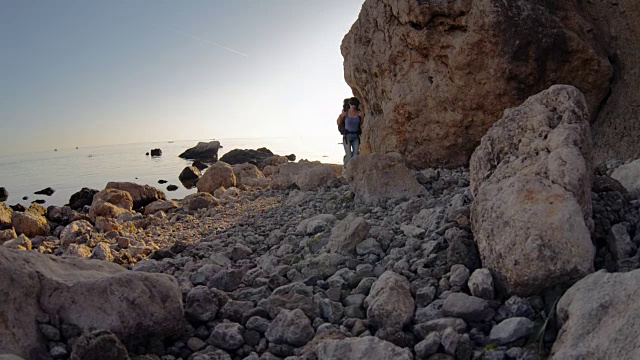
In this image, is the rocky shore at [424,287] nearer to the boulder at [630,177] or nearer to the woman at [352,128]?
the boulder at [630,177]

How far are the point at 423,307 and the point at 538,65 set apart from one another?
249 inches

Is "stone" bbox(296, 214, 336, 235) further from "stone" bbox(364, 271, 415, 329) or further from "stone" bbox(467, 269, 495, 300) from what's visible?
"stone" bbox(467, 269, 495, 300)

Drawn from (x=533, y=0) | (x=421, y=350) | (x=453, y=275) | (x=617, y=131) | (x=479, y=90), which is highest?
(x=533, y=0)

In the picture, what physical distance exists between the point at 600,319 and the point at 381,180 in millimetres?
5374

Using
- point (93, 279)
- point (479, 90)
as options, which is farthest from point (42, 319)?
point (479, 90)

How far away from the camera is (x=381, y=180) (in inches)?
320

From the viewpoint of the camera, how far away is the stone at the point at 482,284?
3785 mm

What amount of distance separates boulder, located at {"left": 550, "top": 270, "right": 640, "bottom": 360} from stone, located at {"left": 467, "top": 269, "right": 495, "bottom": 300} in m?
0.57

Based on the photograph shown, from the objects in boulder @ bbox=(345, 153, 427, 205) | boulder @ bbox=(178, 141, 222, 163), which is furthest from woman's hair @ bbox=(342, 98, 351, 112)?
boulder @ bbox=(178, 141, 222, 163)

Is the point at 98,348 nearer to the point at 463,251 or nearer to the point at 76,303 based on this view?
the point at 76,303

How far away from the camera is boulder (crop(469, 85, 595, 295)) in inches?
140

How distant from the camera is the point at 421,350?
131 inches

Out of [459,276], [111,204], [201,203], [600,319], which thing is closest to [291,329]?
[459,276]

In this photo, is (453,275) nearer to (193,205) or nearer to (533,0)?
(533,0)
